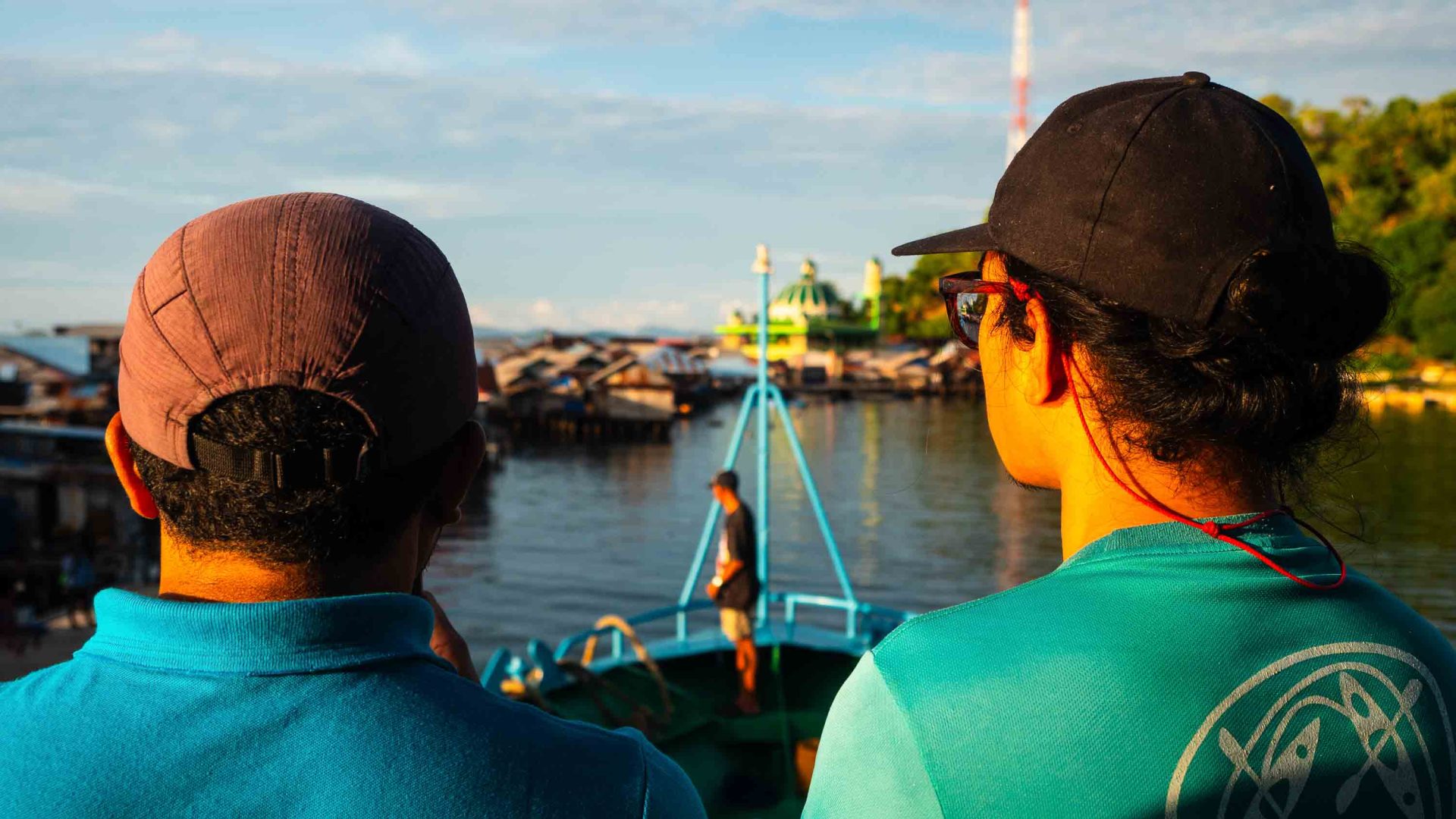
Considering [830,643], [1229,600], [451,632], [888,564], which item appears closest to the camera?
[1229,600]

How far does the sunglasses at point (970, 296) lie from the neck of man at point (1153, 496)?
0.21 metres

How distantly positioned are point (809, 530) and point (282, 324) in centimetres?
3404

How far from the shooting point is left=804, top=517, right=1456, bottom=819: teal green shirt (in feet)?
3.64

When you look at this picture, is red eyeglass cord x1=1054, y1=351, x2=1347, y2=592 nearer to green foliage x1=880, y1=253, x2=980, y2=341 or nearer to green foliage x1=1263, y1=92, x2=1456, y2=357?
green foliage x1=1263, y1=92, x2=1456, y2=357

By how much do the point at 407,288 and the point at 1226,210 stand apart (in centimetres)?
85

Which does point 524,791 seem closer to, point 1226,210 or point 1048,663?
point 1048,663

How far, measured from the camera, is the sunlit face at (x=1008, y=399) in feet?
4.58

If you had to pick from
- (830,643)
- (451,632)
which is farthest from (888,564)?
(451,632)

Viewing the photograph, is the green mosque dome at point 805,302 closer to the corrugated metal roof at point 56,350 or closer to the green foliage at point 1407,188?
the green foliage at point 1407,188

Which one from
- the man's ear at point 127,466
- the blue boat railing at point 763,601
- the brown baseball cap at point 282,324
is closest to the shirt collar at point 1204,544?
the brown baseball cap at point 282,324

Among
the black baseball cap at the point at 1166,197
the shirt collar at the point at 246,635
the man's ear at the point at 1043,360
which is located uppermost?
the black baseball cap at the point at 1166,197

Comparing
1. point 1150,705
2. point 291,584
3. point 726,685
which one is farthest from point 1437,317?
point 291,584

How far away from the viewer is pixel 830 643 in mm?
8945

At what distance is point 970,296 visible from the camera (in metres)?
1.49
